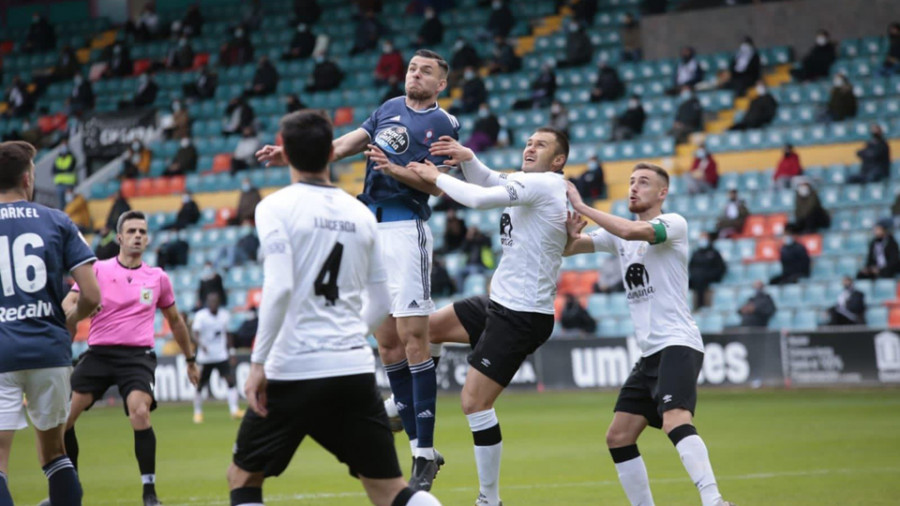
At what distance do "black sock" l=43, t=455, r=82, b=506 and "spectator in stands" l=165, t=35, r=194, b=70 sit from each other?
30285 millimetres

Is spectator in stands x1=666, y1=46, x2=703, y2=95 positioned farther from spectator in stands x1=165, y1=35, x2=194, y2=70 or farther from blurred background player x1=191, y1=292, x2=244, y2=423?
spectator in stands x1=165, y1=35, x2=194, y2=70

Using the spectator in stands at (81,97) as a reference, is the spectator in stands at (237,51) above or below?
above

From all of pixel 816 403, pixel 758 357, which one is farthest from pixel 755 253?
pixel 816 403

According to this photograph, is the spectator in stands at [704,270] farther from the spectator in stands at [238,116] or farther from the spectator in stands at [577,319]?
the spectator in stands at [238,116]

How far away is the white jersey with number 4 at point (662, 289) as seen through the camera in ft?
26.8

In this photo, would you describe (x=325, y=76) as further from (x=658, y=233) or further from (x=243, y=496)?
(x=243, y=496)

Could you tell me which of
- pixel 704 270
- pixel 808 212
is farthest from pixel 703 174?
pixel 704 270

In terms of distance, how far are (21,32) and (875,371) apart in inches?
1240

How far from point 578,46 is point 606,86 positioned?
1.67 metres

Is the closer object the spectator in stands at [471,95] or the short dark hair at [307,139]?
the short dark hair at [307,139]

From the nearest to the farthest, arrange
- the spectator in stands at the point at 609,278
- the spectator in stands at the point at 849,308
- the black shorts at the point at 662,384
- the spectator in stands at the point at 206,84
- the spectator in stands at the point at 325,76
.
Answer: the black shorts at the point at 662,384, the spectator in stands at the point at 849,308, the spectator in stands at the point at 609,278, the spectator in stands at the point at 325,76, the spectator in stands at the point at 206,84

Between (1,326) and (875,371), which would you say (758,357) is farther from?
(1,326)

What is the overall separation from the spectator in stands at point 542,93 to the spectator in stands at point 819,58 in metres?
5.95

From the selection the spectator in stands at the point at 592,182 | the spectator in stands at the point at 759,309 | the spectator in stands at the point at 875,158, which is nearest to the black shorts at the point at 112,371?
the spectator in stands at the point at 759,309
